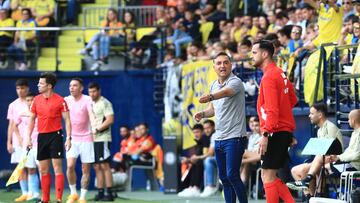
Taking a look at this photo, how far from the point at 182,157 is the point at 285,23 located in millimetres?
3378

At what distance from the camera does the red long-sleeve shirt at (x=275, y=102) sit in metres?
13.0

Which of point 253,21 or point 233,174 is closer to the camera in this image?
point 233,174

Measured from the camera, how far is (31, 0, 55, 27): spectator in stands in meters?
26.9

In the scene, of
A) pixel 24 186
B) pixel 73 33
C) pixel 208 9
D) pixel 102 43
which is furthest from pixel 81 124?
pixel 73 33

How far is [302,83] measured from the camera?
19.1m

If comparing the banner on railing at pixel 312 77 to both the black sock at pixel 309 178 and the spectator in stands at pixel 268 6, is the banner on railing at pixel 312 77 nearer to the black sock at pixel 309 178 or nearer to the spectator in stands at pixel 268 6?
the black sock at pixel 309 178

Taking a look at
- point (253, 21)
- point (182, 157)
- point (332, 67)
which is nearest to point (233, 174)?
point (332, 67)

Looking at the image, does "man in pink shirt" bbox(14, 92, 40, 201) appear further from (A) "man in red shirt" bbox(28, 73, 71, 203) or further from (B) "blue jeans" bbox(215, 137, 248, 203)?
(B) "blue jeans" bbox(215, 137, 248, 203)

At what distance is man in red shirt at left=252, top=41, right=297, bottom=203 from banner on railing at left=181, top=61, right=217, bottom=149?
8.46 metres

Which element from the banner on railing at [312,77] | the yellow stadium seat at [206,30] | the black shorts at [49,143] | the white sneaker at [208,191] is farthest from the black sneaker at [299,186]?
the yellow stadium seat at [206,30]

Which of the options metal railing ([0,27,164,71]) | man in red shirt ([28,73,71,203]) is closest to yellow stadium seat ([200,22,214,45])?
metal railing ([0,27,164,71])

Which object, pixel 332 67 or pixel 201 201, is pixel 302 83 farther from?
pixel 201 201

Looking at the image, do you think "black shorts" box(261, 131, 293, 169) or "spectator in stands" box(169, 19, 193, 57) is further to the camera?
"spectator in stands" box(169, 19, 193, 57)

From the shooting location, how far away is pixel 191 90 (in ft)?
74.8
